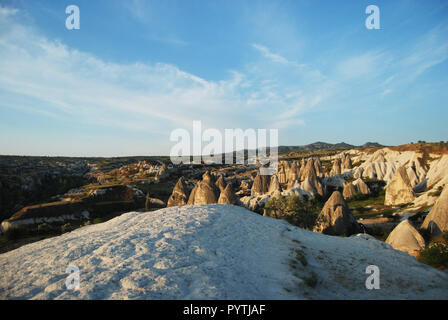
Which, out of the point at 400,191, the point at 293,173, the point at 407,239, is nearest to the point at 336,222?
the point at 407,239

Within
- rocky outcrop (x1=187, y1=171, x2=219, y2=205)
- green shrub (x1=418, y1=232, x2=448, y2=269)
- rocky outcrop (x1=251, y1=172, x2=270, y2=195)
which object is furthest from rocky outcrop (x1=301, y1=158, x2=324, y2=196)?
green shrub (x1=418, y1=232, x2=448, y2=269)

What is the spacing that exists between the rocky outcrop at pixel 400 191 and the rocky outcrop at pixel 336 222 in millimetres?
21105

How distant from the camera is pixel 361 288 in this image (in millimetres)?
7129

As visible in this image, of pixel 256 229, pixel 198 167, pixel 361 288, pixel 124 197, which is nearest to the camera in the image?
pixel 361 288

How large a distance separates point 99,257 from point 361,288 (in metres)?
8.15

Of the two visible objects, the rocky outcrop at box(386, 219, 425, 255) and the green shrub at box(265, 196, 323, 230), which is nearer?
the rocky outcrop at box(386, 219, 425, 255)

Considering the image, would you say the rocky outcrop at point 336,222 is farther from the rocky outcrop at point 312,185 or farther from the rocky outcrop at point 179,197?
the rocky outcrop at point 312,185

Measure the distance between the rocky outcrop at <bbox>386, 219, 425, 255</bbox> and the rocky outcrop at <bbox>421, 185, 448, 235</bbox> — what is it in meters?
3.22

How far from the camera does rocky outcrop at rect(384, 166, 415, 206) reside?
118 feet

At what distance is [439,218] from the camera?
64.2 ft

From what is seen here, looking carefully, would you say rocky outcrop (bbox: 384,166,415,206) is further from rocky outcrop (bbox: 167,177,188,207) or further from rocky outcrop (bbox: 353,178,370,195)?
rocky outcrop (bbox: 167,177,188,207)

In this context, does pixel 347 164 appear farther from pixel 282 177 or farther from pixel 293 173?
pixel 282 177
